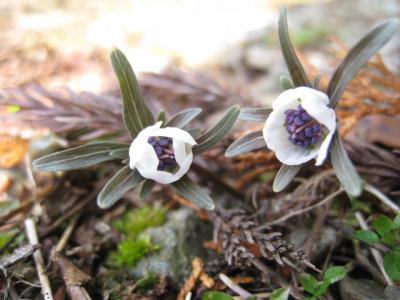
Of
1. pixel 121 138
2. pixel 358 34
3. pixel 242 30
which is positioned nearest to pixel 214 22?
pixel 242 30

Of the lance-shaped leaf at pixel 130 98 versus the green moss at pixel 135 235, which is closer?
Answer: the lance-shaped leaf at pixel 130 98

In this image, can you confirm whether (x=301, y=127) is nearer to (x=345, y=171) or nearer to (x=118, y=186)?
(x=345, y=171)

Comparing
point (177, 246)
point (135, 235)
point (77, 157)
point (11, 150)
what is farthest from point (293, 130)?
point (11, 150)

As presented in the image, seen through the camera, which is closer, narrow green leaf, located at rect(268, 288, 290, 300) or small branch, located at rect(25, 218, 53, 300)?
narrow green leaf, located at rect(268, 288, 290, 300)

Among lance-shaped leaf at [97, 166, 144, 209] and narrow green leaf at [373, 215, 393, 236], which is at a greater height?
lance-shaped leaf at [97, 166, 144, 209]

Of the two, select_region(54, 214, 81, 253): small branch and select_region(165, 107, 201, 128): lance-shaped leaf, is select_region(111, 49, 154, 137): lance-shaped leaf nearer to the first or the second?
select_region(165, 107, 201, 128): lance-shaped leaf

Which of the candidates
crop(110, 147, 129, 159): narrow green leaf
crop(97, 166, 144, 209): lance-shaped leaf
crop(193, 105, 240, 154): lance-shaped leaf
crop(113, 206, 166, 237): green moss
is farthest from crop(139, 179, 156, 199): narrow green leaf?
crop(113, 206, 166, 237): green moss

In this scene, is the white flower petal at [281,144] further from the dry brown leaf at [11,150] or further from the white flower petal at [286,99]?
the dry brown leaf at [11,150]

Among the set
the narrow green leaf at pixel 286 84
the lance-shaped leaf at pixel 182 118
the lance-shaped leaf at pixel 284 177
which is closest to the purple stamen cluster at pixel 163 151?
the lance-shaped leaf at pixel 182 118
